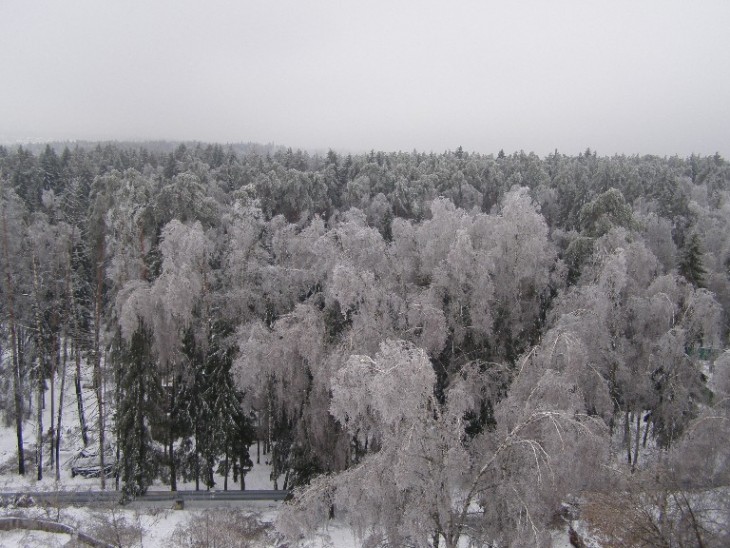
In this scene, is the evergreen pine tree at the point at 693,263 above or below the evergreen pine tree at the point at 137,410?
above

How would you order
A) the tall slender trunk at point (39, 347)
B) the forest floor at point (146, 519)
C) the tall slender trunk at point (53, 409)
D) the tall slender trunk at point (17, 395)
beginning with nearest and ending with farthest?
the forest floor at point (146, 519), the tall slender trunk at point (39, 347), the tall slender trunk at point (17, 395), the tall slender trunk at point (53, 409)

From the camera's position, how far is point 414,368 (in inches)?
411

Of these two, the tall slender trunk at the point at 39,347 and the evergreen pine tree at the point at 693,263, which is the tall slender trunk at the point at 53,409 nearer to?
the tall slender trunk at the point at 39,347

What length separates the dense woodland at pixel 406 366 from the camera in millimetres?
11055

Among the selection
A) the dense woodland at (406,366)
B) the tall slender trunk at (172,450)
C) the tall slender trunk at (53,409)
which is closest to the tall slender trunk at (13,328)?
the dense woodland at (406,366)

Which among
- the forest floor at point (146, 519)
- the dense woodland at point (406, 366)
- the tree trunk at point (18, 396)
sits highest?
the dense woodland at point (406, 366)

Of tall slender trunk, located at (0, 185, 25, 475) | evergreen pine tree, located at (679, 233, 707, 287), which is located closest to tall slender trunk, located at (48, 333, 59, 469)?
tall slender trunk, located at (0, 185, 25, 475)

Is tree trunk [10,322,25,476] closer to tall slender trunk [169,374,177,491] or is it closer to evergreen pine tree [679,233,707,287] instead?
tall slender trunk [169,374,177,491]

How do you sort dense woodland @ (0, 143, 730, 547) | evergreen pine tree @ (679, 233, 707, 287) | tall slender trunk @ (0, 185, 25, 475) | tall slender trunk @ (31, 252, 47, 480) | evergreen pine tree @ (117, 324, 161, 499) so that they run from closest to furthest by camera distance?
dense woodland @ (0, 143, 730, 547) < evergreen pine tree @ (117, 324, 161, 499) < tall slender trunk @ (0, 185, 25, 475) < tall slender trunk @ (31, 252, 47, 480) < evergreen pine tree @ (679, 233, 707, 287)

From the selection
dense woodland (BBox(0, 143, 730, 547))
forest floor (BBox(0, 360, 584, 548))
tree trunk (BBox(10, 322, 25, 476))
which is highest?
dense woodland (BBox(0, 143, 730, 547))

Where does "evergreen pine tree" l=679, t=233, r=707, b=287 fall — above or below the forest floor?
above

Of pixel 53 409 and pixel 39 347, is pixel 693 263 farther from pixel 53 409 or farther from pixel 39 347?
pixel 53 409

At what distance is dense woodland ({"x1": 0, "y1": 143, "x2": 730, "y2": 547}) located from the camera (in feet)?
36.3

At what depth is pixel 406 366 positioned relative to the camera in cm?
1040
